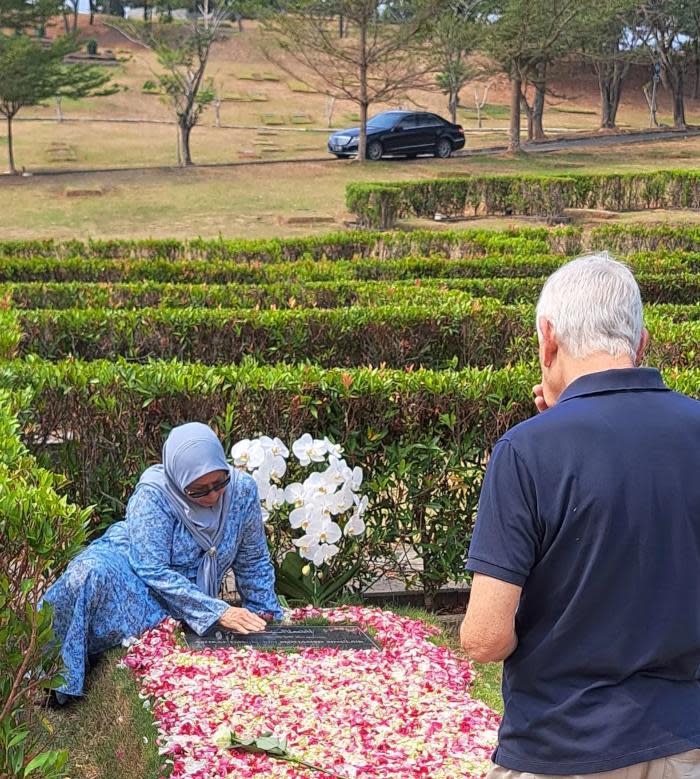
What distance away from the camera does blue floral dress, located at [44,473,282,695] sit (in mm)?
4547

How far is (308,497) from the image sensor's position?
17.7ft

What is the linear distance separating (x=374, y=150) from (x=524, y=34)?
658cm

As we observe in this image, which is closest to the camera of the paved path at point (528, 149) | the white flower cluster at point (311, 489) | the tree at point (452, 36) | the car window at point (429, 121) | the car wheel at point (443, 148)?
the white flower cluster at point (311, 489)

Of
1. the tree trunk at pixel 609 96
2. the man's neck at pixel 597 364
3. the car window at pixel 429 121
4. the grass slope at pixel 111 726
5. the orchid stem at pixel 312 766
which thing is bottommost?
the grass slope at pixel 111 726

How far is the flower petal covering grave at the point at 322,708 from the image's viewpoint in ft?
12.4

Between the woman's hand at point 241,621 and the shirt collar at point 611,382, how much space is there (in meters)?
2.66

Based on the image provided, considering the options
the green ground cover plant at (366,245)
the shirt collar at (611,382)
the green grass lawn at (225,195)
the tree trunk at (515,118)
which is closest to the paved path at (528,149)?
the tree trunk at (515,118)

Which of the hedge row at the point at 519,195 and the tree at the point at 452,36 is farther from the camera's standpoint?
the tree at the point at 452,36

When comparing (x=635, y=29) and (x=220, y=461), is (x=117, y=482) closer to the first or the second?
(x=220, y=461)

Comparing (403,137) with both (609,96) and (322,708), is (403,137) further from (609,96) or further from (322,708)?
(322,708)

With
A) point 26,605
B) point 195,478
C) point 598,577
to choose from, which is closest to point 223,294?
point 195,478

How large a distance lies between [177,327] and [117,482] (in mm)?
3257

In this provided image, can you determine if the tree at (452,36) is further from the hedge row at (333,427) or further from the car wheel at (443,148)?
the hedge row at (333,427)

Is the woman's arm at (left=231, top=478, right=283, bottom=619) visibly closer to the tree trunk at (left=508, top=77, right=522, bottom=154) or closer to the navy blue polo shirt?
the navy blue polo shirt
